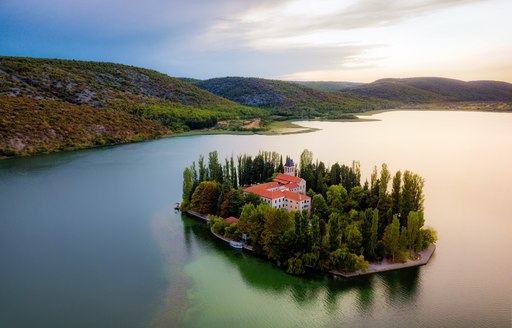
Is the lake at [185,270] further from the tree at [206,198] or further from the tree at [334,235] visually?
the tree at [334,235]

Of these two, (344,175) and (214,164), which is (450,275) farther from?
(214,164)

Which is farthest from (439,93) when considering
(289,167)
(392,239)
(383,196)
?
(392,239)

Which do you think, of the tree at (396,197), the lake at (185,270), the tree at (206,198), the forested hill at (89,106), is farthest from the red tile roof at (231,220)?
the forested hill at (89,106)

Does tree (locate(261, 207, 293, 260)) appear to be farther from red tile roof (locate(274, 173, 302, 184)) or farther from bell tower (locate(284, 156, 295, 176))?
bell tower (locate(284, 156, 295, 176))

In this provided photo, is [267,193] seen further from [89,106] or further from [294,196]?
[89,106]

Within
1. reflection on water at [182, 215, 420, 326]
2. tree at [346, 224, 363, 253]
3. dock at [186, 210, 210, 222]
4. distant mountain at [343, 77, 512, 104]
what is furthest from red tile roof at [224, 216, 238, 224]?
distant mountain at [343, 77, 512, 104]
